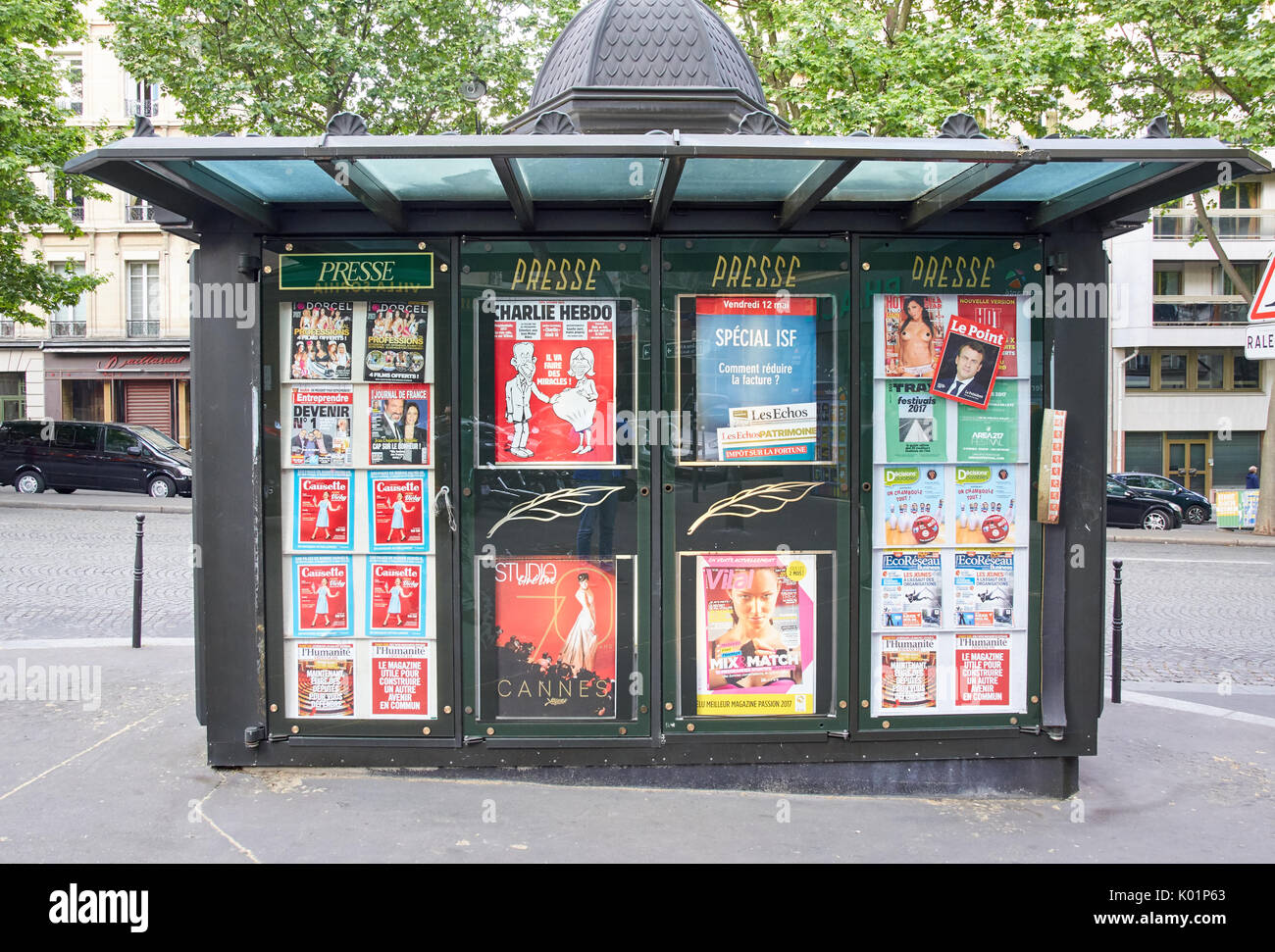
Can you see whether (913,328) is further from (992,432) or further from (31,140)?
(31,140)

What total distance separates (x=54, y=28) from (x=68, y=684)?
20146 millimetres

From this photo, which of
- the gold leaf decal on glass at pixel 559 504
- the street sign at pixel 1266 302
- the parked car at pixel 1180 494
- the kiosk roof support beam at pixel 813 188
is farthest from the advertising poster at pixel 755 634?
the parked car at pixel 1180 494

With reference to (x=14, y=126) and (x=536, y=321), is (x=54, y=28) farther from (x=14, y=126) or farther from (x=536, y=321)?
(x=536, y=321)

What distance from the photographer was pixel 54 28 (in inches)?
843

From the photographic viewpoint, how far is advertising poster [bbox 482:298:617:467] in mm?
5176

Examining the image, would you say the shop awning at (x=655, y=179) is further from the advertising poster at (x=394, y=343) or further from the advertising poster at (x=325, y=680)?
the advertising poster at (x=325, y=680)

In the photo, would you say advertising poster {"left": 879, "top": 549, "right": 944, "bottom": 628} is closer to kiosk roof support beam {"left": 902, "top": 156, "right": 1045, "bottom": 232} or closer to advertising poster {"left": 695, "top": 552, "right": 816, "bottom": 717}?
advertising poster {"left": 695, "top": 552, "right": 816, "bottom": 717}

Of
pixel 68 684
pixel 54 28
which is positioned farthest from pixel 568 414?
pixel 54 28

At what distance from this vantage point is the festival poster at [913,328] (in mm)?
5246

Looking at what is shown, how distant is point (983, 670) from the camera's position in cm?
535

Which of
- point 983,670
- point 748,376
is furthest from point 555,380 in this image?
point 983,670

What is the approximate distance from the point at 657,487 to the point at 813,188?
170 centimetres

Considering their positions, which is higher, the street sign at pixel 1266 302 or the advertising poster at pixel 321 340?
the street sign at pixel 1266 302

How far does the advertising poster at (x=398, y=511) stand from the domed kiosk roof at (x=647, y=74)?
6.84 ft
